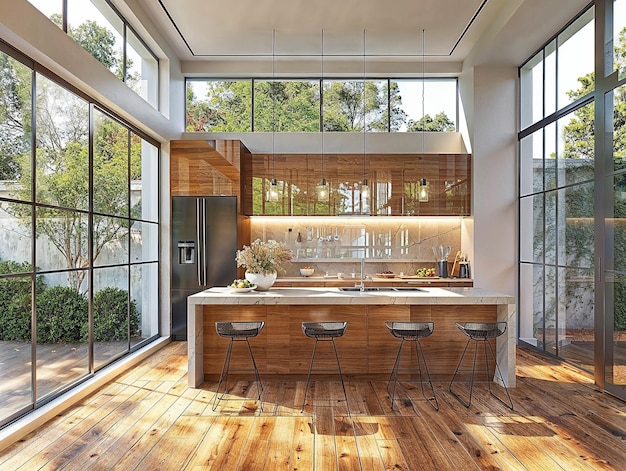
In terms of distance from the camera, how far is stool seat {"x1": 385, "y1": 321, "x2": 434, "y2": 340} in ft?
13.2

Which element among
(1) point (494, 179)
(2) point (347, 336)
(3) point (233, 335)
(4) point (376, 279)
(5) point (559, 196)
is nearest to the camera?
(3) point (233, 335)

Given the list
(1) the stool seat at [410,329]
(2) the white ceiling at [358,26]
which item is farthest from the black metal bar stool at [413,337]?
(2) the white ceiling at [358,26]

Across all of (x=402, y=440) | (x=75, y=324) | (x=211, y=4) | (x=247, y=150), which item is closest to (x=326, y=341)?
(x=402, y=440)

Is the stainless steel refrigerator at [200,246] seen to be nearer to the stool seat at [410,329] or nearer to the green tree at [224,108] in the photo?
the green tree at [224,108]

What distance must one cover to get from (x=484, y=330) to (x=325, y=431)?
66.4 inches

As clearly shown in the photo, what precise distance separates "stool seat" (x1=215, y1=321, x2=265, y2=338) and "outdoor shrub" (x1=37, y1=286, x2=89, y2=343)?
1303 mm

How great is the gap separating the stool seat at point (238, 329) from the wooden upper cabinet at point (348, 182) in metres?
2.76

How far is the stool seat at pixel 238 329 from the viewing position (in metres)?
3.99

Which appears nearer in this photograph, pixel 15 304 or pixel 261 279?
pixel 15 304

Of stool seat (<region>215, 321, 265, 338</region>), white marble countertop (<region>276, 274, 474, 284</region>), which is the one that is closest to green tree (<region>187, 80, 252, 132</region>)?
white marble countertop (<region>276, 274, 474, 284</region>)

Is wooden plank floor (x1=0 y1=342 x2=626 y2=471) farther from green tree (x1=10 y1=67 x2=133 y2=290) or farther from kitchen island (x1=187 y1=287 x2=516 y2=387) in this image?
green tree (x1=10 y1=67 x2=133 y2=290)

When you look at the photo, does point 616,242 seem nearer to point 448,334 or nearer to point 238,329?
point 448,334

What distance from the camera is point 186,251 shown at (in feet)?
21.0

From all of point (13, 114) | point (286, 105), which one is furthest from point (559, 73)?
point (13, 114)
